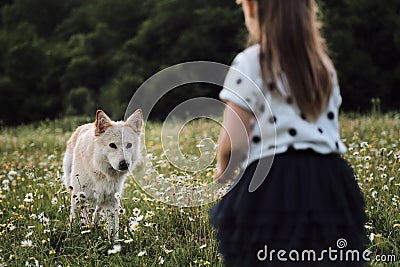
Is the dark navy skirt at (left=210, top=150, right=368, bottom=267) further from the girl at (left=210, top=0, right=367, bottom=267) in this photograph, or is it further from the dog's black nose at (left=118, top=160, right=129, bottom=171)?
the dog's black nose at (left=118, top=160, right=129, bottom=171)

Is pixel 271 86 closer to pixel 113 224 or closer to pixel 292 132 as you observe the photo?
pixel 292 132

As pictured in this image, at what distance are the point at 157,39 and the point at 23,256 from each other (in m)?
22.6

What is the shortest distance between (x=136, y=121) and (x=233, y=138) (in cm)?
245

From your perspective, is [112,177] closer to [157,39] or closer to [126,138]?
[126,138]

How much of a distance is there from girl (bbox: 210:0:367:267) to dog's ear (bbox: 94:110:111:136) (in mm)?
2318

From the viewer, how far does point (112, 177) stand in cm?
471

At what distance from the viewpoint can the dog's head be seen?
14.9ft

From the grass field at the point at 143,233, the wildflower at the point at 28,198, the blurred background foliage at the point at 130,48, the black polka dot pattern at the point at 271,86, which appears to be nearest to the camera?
the black polka dot pattern at the point at 271,86

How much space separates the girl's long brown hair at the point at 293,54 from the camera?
89.8 inches

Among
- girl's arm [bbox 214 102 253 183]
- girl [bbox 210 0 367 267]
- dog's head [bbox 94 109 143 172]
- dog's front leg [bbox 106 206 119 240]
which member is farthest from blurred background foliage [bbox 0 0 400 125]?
girl's arm [bbox 214 102 253 183]

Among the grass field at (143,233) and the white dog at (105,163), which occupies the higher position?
the white dog at (105,163)

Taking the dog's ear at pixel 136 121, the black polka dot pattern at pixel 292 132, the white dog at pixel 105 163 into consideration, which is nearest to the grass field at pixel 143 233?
the white dog at pixel 105 163

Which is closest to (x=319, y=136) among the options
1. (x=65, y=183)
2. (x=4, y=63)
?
(x=65, y=183)

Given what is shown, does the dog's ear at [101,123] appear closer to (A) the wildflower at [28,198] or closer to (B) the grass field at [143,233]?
(B) the grass field at [143,233]
